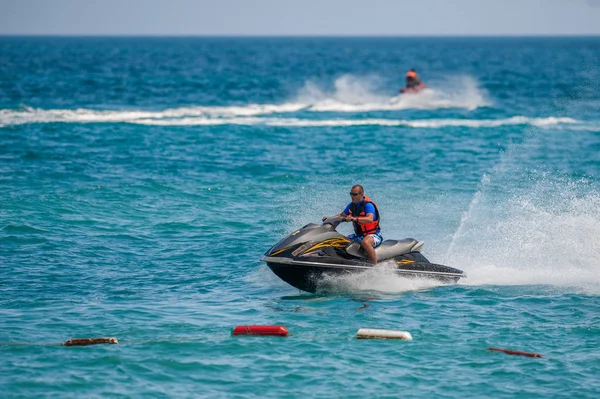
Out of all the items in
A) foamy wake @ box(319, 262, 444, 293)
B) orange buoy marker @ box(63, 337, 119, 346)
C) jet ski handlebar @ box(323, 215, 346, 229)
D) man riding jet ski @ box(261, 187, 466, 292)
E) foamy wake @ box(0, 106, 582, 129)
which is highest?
foamy wake @ box(0, 106, 582, 129)

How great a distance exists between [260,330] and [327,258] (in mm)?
2256

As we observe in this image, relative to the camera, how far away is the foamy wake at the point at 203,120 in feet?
129

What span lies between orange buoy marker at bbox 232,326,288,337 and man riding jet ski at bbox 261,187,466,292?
1.75 metres

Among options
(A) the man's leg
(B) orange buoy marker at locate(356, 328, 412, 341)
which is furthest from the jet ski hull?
(B) orange buoy marker at locate(356, 328, 412, 341)

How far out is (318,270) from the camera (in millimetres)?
13461

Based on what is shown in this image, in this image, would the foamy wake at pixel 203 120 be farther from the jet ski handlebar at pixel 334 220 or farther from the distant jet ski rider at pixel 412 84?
the jet ski handlebar at pixel 334 220

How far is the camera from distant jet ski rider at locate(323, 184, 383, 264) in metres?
13.7

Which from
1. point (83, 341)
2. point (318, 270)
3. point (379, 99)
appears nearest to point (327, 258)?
point (318, 270)

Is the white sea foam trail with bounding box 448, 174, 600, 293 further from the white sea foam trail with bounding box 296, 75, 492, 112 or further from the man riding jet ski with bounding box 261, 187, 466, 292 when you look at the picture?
the white sea foam trail with bounding box 296, 75, 492, 112

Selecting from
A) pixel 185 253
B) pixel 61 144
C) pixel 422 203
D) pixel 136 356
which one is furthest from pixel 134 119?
pixel 136 356

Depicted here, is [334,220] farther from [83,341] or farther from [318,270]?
[83,341]

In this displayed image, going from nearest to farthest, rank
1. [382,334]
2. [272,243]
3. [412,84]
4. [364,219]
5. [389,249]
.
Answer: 1. [382,334]
2. [364,219]
3. [389,249]
4. [272,243]
5. [412,84]

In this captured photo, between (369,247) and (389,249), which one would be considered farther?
(389,249)

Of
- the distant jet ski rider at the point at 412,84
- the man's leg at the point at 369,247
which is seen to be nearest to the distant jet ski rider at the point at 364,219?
the man's leg at the point at 369,247
